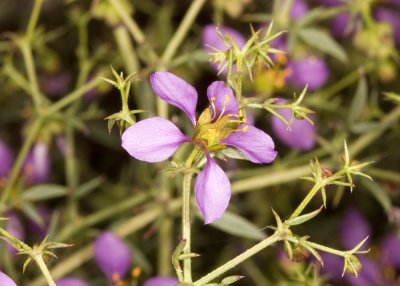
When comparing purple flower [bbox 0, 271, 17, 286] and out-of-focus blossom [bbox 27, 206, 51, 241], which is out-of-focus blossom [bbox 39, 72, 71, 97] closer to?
out-of-focus blossom [bbox 27, 206, 51, 241]

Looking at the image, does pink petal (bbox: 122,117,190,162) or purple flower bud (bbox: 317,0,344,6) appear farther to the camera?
purple flower bud (bbox: 317,0,344,6)

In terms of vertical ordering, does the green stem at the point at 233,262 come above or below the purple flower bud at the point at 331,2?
above

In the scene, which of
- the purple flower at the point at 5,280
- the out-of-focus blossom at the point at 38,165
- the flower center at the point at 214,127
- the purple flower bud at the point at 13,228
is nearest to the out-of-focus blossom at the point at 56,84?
the out-of-focus blossom at the point at 38,165

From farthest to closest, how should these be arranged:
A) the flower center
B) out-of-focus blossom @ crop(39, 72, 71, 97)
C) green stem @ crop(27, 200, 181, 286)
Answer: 1. out-of-focus blossom @ crop(39, 72, 71, 97)
2. green stem @ crop(27, 200, 181, 286)
3. the flower center

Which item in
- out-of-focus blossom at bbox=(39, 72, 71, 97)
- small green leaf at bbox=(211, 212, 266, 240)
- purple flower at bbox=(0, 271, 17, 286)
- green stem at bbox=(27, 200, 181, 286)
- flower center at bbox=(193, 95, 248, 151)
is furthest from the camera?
out-of-focus blossom at bbox=(39, 72, 71, 97)

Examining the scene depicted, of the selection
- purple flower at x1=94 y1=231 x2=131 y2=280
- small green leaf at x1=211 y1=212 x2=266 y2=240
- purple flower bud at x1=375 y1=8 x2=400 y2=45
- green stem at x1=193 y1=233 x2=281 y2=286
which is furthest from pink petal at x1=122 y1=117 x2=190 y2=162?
purple flower bud at x1=375 y1=8 x2=400 y2=45

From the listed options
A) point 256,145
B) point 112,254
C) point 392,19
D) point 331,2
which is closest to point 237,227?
point 112,254

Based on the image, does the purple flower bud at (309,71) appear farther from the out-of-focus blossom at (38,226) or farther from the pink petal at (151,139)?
the pink petal at (151,139)
